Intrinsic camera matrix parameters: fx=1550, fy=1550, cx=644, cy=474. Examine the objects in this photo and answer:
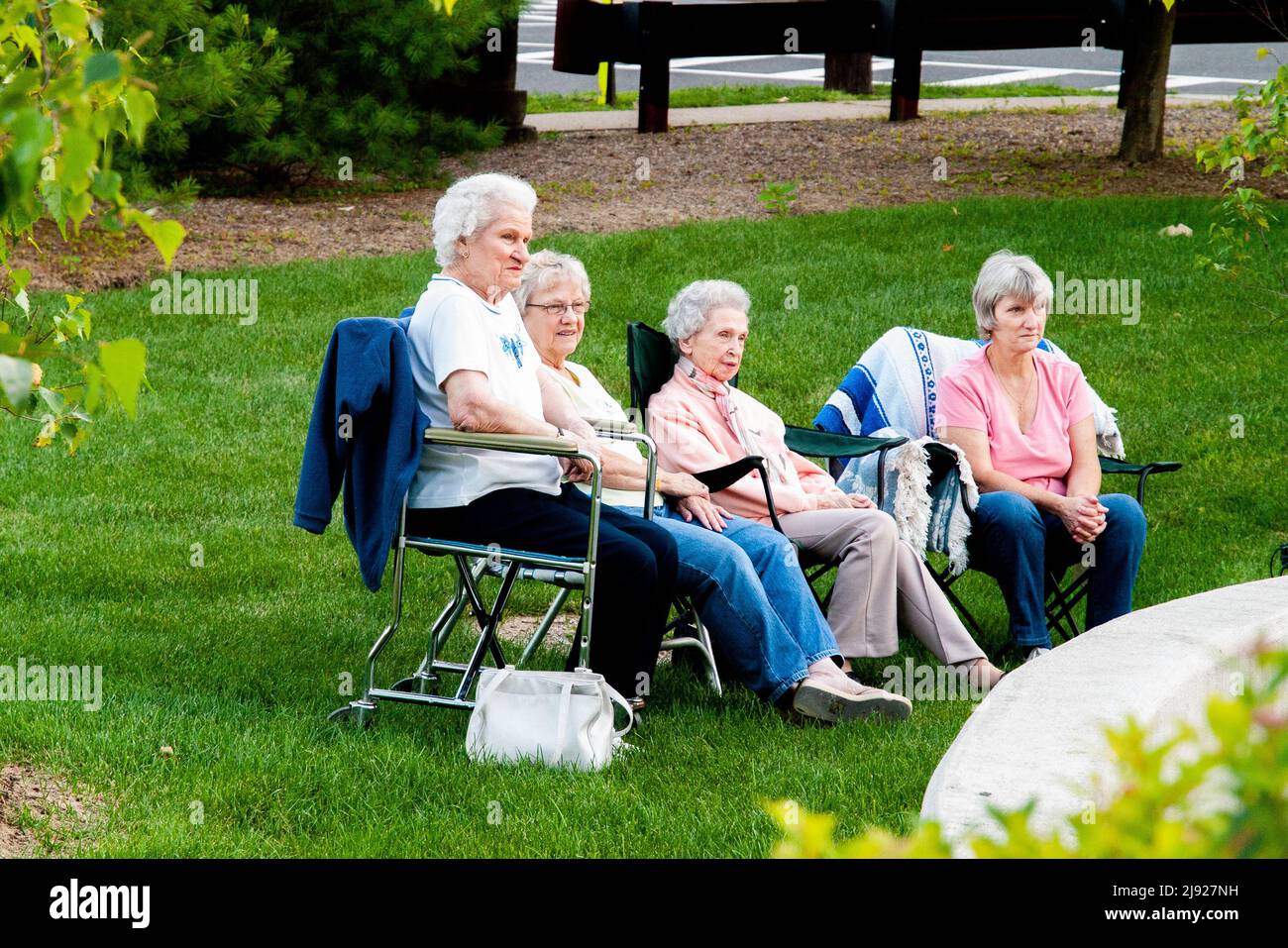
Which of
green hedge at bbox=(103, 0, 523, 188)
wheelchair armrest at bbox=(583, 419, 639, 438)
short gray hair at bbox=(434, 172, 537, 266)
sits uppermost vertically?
green hedge at bbox=(103, 0, 523, 188)

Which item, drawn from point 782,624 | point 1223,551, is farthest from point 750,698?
point 1223,551

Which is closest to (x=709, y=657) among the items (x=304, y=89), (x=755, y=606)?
(x=755, y=606)

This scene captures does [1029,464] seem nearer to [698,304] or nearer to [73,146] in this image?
[698,304]

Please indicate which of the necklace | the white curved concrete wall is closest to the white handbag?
the white curved concrete wall

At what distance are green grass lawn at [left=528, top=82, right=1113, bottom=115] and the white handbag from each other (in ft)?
35.5

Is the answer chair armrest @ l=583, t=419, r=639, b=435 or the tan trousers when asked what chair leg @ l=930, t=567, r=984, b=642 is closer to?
the tan trousers

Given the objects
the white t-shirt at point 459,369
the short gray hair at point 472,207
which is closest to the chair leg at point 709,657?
the white t-shirt at point 459,369

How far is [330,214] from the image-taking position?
1049 centimetres

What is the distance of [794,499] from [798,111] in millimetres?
9539

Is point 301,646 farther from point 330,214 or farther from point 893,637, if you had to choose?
point 330,214

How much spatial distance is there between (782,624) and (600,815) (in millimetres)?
984

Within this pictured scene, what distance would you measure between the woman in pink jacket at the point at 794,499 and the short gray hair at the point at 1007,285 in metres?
0.80

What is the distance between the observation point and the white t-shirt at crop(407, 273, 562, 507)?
14.0ft
